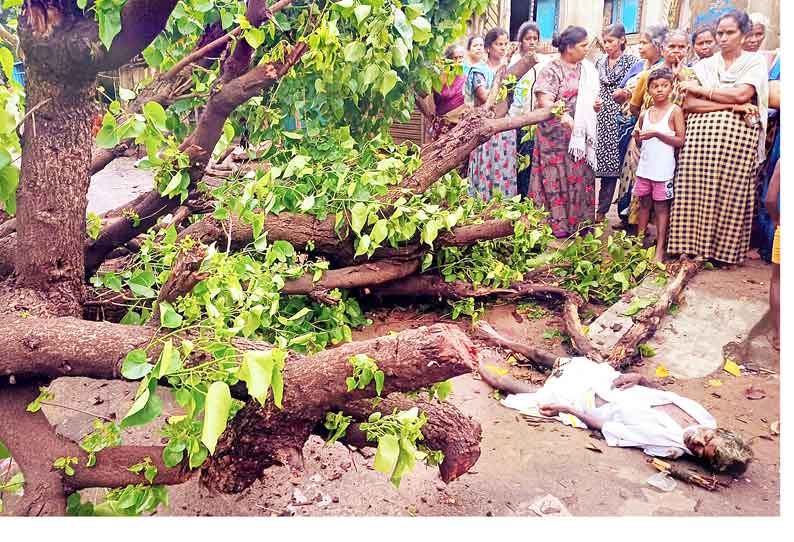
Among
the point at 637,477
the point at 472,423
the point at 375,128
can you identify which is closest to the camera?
the point at 472,423

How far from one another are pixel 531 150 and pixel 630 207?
0.66 m

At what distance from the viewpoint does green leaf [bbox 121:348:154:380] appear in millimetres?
1073

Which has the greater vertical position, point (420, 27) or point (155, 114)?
point (420, 27)

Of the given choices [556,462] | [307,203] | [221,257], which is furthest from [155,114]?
[556,462]

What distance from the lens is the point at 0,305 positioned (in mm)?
1390

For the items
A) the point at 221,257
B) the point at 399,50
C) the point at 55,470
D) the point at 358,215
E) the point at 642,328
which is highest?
the point at 399,50

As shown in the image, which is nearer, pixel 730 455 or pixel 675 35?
pixel 730 455

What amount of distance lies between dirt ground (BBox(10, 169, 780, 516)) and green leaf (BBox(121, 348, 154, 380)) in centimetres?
46

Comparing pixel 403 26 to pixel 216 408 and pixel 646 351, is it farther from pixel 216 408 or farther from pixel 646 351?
pixel 646 351

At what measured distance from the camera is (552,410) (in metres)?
1.89

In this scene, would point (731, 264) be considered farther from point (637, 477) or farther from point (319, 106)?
point (319, 106)

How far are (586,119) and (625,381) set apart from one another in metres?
1.58

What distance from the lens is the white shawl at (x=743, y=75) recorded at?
2.29 m
